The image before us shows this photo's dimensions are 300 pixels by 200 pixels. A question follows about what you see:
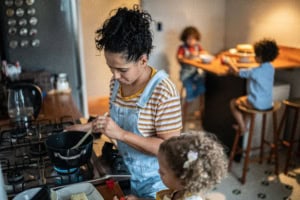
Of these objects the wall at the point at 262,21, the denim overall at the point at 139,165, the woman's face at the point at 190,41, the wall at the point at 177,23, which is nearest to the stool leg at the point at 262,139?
the wall at the point at 262,21

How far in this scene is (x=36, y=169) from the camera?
116 cm

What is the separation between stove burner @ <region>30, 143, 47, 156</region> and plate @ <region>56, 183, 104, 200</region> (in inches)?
12.5

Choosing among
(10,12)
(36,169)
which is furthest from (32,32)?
(36,169)

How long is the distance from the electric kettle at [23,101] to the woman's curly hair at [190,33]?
7.14 feet

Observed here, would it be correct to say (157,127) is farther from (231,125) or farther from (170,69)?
(170,69)

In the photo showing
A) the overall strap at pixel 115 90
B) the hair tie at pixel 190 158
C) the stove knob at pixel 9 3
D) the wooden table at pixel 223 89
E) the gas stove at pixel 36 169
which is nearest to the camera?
the hair tie at pixel 190 158

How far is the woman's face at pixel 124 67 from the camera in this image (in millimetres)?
1072

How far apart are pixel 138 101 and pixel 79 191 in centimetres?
36

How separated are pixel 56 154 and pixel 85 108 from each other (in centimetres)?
157

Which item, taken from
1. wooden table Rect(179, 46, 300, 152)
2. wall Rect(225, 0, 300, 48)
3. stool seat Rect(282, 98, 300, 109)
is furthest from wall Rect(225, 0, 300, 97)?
stool seat Rect(282, 98, 300, 109)

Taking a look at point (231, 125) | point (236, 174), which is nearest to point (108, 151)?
point (236, 174)

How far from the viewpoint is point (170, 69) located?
3.80 meters

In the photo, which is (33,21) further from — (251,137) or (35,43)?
(251,137)

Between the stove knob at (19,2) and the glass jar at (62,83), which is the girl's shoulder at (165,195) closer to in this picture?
the glass jar at (62,83)
